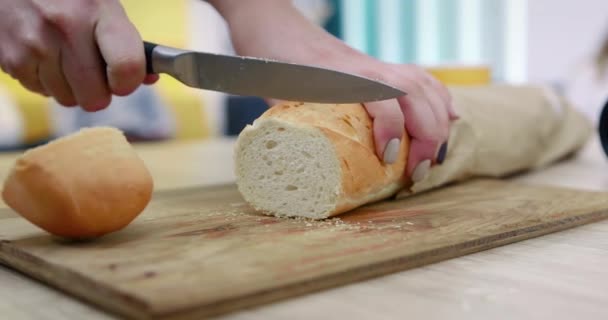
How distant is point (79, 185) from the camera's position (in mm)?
821

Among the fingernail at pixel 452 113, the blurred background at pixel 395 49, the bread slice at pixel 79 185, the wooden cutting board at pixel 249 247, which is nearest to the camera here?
the wooden cutting board at pixel 249 247

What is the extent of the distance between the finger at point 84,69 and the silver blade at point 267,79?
0.13 m

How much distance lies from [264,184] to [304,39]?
13.9 inches

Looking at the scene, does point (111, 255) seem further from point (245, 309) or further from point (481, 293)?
point (481, 293)

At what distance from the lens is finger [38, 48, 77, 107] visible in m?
1.12

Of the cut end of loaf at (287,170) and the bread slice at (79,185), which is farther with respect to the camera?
the cut end of loaf at (287,170)

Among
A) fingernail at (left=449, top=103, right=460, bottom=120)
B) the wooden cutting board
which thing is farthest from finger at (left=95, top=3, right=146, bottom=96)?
fingernail at (left=449, top=103, right=460, bottom=120)

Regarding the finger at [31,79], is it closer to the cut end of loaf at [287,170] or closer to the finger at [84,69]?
the finger at [84,69]

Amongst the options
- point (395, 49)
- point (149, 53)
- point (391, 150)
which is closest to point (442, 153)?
point (391, 150)

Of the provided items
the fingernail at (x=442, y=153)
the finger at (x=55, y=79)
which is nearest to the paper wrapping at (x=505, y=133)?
the fingernail at (x=442, y=153)

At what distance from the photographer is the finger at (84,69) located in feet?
3.50

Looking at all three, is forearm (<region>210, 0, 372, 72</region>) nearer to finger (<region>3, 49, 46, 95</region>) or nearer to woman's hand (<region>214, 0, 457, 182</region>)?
woman's hand (<region>214, 0, 457, 182</region>)

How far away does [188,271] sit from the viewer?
72cm

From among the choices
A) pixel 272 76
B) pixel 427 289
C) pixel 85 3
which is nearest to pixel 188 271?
pixel 427 289
